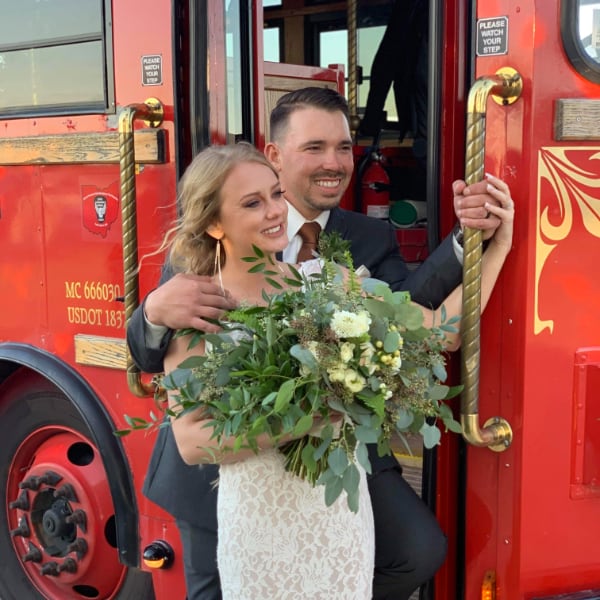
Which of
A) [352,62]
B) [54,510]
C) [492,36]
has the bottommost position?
[54,510]

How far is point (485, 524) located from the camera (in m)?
2.12

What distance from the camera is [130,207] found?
2.29 meters

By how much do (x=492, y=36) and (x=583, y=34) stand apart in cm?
20

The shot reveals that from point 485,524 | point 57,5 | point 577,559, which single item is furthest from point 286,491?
point 57,5

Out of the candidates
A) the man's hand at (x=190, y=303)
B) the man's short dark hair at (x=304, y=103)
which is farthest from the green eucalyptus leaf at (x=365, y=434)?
the man's short dark hair at (x=304, y=103)

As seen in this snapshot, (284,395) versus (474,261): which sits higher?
(474,261)

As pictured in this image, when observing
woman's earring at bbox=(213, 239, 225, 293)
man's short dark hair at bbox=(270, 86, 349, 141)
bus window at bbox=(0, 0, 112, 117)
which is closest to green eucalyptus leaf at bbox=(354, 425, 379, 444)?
woman's earring at bbox=(213, 239, 225, 293)

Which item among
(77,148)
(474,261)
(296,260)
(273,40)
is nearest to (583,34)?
(474,261)

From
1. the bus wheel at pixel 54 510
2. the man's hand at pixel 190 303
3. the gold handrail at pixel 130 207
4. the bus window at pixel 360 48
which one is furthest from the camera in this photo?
the bus window at pixel 360 48

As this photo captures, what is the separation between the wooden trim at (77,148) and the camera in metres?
2.47

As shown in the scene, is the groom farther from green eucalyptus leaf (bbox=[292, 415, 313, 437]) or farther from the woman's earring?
green eucalyptus leaf (bbox=[292, 415, 313, 437])

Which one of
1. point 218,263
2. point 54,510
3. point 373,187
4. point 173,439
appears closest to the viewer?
point 218,263

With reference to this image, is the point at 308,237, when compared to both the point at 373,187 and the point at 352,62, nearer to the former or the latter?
the point at 373,187

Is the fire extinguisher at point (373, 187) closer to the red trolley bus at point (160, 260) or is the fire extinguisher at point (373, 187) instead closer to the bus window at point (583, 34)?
the red trolley bus at point (160, 260)
